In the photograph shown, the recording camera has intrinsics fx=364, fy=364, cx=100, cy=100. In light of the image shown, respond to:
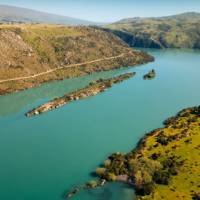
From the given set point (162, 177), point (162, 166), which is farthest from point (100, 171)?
point (162, 166)

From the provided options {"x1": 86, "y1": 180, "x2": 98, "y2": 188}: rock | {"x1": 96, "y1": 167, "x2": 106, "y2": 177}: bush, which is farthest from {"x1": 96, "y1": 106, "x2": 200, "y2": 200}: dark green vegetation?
{"x1": 86, "y1": 180, "x2": 98, "y2": 188}: rock

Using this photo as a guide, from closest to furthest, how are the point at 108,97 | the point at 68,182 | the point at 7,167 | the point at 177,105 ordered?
1. the point at 68,182
2. the point at 7,167
3. the point at 177,105
4. the point at 108,97

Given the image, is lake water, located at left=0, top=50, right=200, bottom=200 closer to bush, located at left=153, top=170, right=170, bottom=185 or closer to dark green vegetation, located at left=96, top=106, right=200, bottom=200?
dark green vegetation, located at left=96, top=106, right=200, bottom=200

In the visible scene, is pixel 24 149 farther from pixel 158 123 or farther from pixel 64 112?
pixel 158 123

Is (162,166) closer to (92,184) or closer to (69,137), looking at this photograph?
(92,184)

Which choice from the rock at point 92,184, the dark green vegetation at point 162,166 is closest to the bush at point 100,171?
the dark green vegetation at point 162,166

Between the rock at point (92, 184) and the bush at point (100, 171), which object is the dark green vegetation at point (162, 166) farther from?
the rock at point (92, 184)

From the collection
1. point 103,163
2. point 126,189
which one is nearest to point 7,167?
point 103,163
